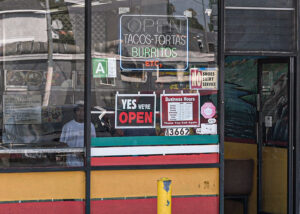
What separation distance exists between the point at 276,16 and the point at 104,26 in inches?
87.7

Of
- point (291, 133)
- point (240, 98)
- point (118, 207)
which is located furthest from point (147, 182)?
point (240, 98)

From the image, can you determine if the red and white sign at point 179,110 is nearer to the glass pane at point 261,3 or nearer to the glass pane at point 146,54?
the glass pane at point 146,54

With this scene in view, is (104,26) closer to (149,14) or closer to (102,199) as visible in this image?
(149,14)

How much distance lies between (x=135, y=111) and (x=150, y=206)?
118cm

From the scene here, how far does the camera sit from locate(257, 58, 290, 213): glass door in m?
6.75

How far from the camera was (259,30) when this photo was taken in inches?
249

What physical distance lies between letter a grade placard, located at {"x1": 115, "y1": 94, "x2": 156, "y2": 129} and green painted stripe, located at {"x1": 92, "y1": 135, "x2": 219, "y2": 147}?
0.52 ft

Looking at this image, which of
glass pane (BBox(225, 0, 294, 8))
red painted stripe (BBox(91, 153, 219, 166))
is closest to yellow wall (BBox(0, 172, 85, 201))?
red painted stripe (BBox(91, 153, 219, 166))

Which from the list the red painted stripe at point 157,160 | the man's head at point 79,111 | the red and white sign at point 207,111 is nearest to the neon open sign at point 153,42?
the red and white sign at point 207,111

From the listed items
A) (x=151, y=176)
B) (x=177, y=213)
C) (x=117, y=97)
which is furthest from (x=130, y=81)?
(x=177, y=213)

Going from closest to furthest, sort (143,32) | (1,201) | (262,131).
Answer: (1,201), (143,32), (262,131)

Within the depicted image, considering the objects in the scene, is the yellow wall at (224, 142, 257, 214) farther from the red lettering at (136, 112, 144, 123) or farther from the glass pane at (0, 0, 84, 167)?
the glass pane at (0, 0, 84, 167)

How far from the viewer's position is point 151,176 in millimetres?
6039

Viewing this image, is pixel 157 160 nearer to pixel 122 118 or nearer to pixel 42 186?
pixel 122 118
